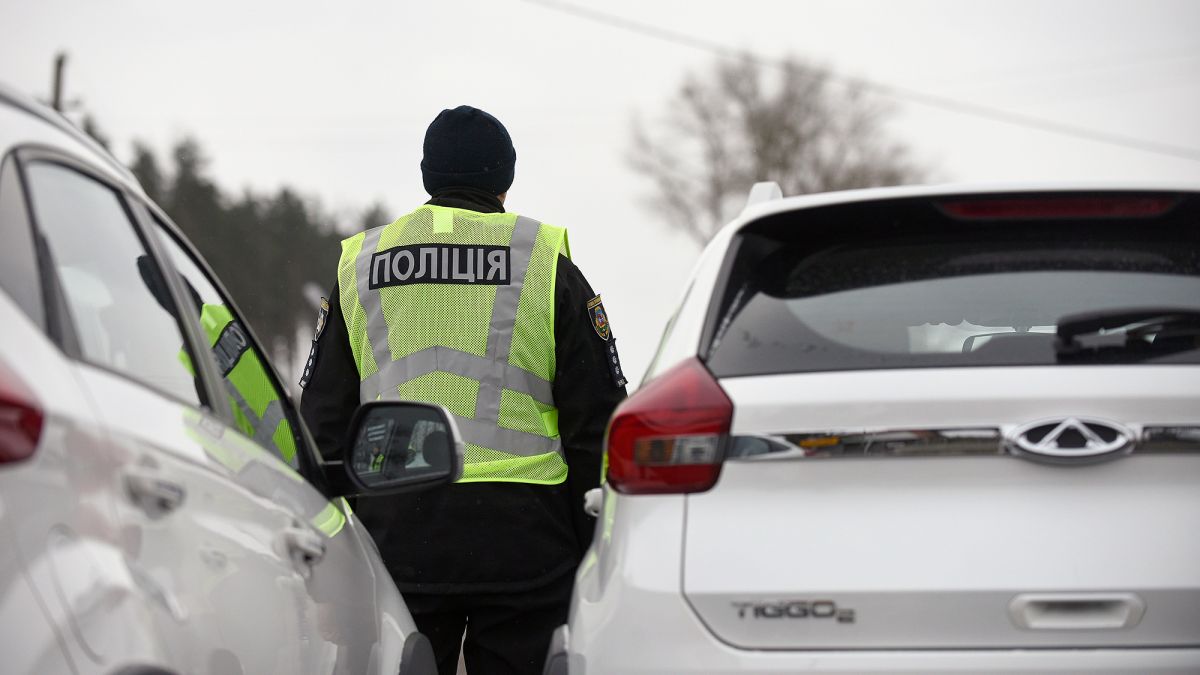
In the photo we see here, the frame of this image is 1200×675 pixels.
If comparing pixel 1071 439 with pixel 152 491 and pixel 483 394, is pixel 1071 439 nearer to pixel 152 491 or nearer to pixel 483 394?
pixel 152 491

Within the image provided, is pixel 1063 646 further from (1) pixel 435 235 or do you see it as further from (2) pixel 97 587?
(1) pixel 435 235

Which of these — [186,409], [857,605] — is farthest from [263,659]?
[857,605]

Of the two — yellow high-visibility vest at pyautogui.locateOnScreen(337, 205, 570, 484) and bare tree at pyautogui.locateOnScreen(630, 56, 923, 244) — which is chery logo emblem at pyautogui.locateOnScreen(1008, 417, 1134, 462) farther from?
bare tree at pyautogui.locateOnScreen(630, 56, 923, 244)

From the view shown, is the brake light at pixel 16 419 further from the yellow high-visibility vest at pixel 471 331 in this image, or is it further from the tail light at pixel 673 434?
the yellow high-visibility vest at pixel 471 331

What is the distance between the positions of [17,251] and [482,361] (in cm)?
235

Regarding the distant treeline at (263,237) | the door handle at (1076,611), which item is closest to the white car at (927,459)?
the door handle at (1076,611)

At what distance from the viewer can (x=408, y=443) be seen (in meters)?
3.25

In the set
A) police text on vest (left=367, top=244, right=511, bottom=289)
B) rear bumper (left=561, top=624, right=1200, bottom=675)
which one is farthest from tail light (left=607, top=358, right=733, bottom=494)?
police text on vest (left=367, top=244, right=511, bottom=289)

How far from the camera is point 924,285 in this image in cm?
293

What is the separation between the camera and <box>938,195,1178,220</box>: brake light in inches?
116

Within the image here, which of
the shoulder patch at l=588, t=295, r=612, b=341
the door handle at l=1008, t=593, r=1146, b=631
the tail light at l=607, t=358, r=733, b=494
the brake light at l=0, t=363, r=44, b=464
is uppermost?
the brake light at l=0, t=363, r=44, b=464

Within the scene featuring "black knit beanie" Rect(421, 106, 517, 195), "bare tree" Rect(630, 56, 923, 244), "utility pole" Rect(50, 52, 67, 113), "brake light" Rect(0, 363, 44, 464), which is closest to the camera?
"brake light" Rect(0, 363, 44, 464)

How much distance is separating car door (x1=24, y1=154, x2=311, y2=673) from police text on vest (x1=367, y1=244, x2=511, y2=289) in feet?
5.07

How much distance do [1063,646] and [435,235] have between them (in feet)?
7.67
